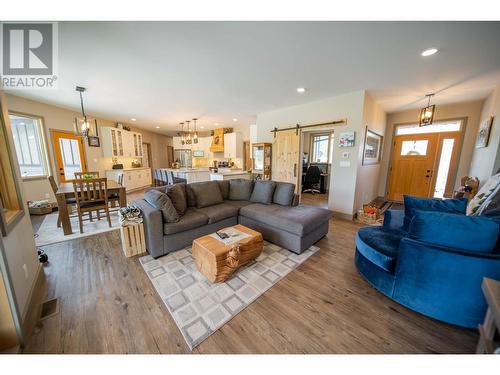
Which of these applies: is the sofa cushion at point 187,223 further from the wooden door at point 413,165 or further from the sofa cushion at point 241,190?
the wooden door at point 413,165

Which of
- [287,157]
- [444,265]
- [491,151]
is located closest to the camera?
[444,265]

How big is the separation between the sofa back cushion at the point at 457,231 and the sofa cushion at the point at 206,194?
2.75m

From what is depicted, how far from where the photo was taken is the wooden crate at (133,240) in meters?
2.34

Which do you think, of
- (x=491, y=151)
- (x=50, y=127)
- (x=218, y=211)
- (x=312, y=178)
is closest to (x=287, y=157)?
(x=312, y=178)

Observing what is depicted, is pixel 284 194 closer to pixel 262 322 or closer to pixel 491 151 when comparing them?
pixel 262 322

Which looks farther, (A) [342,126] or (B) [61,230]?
(A) [342,126]

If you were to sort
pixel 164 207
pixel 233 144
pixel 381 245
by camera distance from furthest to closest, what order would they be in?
pixel 233 144 < pixel 164 207 < pixel 381 245

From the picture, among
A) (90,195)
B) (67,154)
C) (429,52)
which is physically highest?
(429,52)

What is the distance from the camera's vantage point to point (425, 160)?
4.94m

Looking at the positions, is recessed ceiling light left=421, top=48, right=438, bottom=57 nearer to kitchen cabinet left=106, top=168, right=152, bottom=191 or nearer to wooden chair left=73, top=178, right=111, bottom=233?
wooden chair left=73, top=178, right=111, bottom=233

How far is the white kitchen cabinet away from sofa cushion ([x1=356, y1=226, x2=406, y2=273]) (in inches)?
232

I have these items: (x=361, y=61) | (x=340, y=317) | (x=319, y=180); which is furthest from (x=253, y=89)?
(x=319, y=180)

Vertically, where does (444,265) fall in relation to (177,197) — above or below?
below

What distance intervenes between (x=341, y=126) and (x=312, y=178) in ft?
9.78
